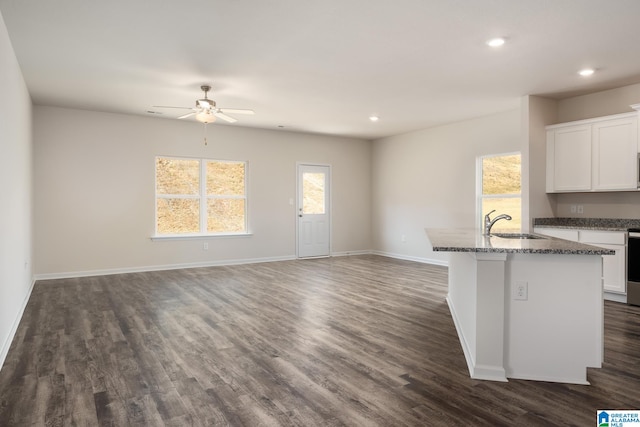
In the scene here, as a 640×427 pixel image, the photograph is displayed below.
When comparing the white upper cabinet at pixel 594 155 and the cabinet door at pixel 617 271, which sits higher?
the white upper cabinet at pixel 594 155

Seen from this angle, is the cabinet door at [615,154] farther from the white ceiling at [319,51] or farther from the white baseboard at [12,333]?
A: the white baseboard at [12,333]

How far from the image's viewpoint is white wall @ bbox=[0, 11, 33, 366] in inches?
123

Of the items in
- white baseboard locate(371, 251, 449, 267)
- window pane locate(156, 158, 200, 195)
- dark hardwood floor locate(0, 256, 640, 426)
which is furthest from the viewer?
white baseboard locate(371, 251, 449, 267)

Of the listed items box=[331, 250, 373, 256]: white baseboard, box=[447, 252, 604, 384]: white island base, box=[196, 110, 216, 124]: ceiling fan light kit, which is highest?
box=[196, 110, 216, 124]: ceiling fan light kit

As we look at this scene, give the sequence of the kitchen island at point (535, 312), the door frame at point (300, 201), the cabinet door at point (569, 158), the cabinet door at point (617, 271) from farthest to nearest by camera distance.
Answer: the door frame at point (300, 201) → the cabinet door at point (569, 158) → the cabinet door at point (617, 271) → the kitchen island at point (535, 312)

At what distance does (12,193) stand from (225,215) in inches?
159

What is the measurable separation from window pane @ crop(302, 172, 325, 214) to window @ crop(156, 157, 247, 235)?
53.1 inches

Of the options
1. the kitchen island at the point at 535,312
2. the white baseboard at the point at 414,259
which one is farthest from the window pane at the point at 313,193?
the kitchen island at the point at 535,312

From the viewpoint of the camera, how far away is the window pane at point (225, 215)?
744 centimetres

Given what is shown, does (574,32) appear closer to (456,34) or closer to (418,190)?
(456,34)

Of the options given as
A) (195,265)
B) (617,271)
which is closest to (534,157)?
(617,271)

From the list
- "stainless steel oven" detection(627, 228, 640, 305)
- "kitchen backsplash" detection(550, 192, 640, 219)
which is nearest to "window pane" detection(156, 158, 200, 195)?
"kitchen backsplash" detection(550, 192, 640, 219)

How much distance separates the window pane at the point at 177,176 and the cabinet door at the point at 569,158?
5690 millimetres

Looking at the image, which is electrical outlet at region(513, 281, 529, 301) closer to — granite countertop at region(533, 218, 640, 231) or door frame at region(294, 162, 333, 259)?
granite countertop at region(533, 218, 640, 231)
